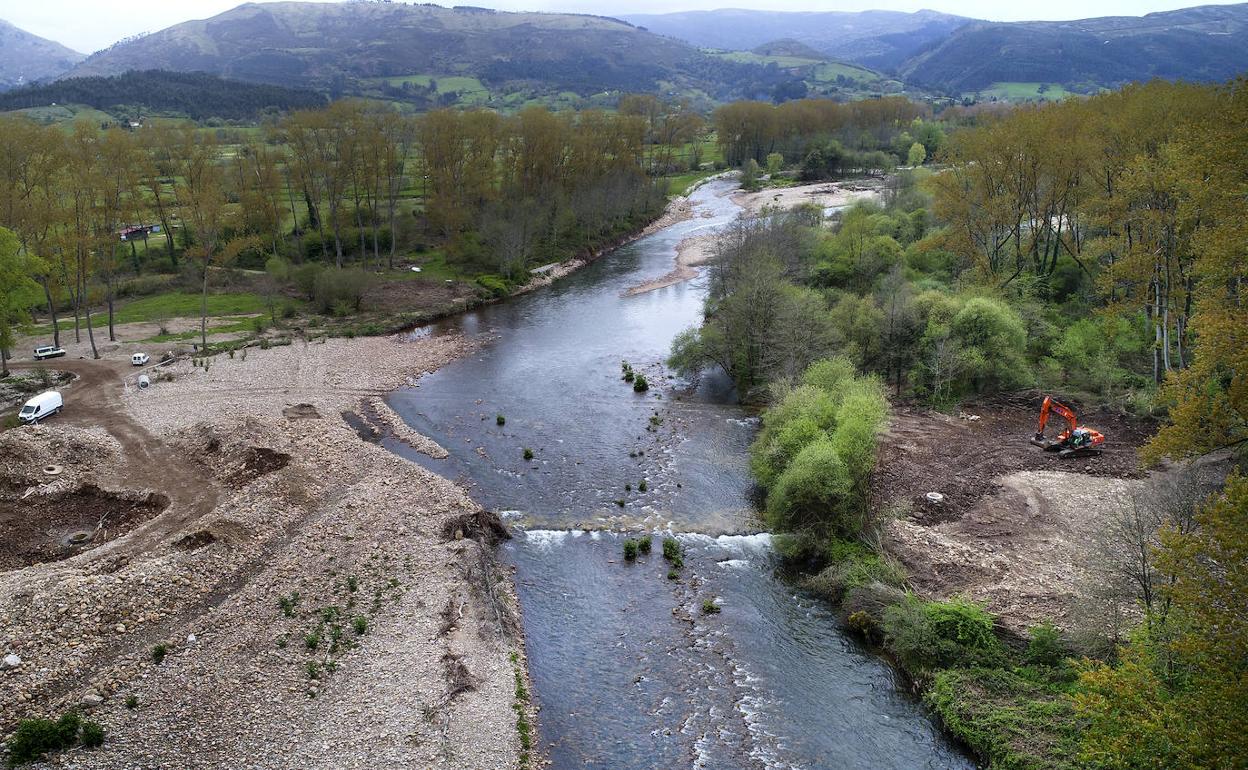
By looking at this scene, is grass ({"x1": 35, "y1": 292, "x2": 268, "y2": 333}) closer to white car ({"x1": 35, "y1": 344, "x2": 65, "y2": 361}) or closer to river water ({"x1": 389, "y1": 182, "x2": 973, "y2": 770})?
white car ({"x1": 35, "y1": 344, "x2": 65, "y2": 361})

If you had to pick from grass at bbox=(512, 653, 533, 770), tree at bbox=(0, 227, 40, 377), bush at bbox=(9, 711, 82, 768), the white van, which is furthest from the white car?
grass at bbox=(512, 653, 533, 770)

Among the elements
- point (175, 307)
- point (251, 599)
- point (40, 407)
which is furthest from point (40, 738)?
point (175, 307)

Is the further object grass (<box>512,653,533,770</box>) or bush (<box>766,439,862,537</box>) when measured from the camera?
bush (<box>766,439,862,537</box>)

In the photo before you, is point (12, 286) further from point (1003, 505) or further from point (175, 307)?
point (1003, 505)

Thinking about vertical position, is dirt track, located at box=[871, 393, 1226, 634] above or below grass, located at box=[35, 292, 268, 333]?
below

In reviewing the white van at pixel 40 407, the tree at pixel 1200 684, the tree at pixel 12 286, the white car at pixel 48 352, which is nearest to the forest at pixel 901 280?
the tree at pixel 1200 684
